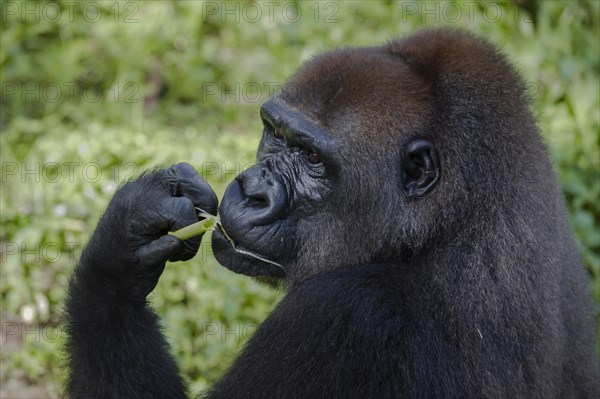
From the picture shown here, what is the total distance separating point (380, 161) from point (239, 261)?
786mm

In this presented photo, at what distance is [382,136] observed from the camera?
3.94 metres

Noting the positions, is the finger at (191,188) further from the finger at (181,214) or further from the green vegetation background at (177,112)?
the green vegetation background at (177,112)

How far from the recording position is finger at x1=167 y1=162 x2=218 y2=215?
4.25 meters

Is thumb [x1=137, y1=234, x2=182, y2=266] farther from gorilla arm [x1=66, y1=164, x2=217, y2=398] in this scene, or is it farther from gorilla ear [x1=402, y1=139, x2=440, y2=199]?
gorilla ear [x1=402, y1=139, x2=440, y2=199]

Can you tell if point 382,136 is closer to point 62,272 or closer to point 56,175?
point 62,272

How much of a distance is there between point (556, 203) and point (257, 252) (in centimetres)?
135

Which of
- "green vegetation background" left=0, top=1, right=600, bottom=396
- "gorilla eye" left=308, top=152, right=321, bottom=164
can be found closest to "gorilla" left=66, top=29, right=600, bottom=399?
"gorilla eye" left=308, top=152, right=321, bottom=164

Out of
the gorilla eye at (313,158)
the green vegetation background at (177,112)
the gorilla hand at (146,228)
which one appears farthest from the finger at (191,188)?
the green vegetation background at (177,112)

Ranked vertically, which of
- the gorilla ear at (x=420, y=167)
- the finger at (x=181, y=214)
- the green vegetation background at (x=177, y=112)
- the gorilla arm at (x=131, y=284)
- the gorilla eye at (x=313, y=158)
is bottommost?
the green vegetation background at (x=177, y=112)

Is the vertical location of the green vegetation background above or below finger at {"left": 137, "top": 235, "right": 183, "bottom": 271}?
below

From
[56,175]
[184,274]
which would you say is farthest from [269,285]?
[56,175]

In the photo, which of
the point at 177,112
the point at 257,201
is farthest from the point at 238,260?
the point at 177,112

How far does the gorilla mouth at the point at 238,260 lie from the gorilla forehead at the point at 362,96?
65 centimetres

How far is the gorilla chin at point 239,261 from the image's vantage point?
4.10 meters
